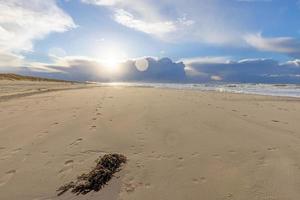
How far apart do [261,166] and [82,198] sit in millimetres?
3299

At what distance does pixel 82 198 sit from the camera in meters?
4.38

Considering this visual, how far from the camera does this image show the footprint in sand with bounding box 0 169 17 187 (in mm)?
4844

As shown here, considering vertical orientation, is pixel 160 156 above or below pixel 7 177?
above

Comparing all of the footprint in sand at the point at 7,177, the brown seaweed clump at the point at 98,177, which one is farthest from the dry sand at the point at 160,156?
the brown seaweed clump at the point at 98,177

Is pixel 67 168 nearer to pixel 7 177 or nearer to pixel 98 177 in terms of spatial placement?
pixel 98 177

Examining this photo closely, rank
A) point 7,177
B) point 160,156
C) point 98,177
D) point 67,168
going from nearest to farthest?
1. point 98,177
2. point 7,177
3. point 67,168
4. point 160,156

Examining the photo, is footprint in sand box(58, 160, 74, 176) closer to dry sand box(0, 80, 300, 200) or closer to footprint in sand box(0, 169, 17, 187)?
dry sand box(0, 80, 300, 200)

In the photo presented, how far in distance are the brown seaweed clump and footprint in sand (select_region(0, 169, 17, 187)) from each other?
3.37 feet

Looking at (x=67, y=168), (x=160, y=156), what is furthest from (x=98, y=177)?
(x=160, y=156)

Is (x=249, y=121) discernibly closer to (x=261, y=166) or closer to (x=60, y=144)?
(x=261, y=166)

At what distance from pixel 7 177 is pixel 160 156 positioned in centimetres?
286

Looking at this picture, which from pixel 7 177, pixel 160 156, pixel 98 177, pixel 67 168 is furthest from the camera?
pixel 160 156

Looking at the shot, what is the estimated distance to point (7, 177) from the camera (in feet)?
16.5

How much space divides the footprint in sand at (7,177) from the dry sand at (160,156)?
0.05 feet
